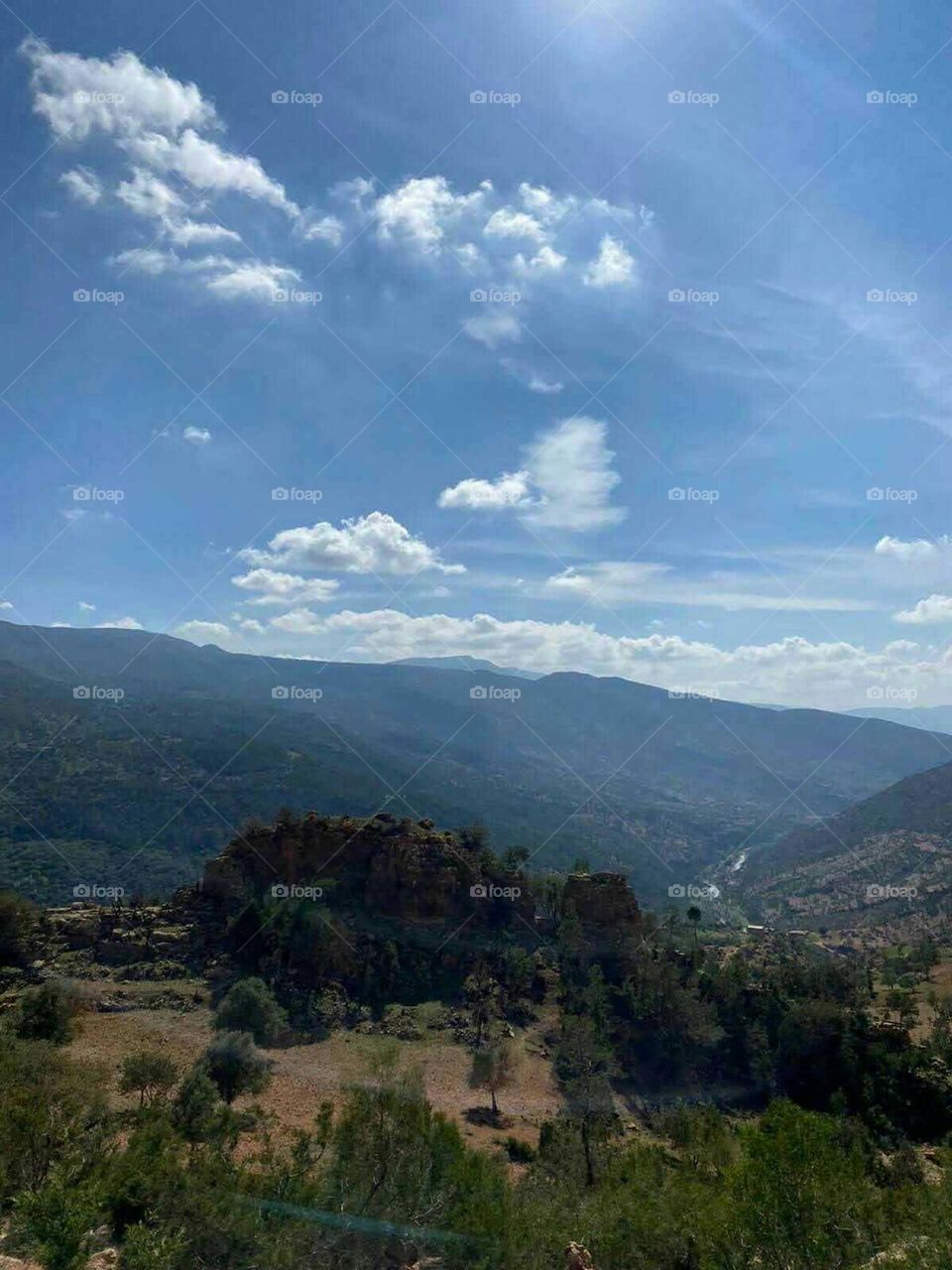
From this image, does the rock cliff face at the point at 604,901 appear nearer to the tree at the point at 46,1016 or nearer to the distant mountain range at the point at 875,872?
the tree at the point at 46,1016

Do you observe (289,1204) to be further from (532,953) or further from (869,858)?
(869,858)

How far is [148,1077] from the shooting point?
2461cm

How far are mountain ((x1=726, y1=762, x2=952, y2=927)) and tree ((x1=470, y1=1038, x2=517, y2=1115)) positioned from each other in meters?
89.8

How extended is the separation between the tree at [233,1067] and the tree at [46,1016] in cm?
812

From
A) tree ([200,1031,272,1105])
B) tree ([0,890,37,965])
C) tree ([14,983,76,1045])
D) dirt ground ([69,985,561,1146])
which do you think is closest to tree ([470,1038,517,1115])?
dirt ground ([69,985,561,1146])

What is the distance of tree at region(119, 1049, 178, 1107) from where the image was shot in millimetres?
24531

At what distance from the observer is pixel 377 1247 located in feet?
50.9

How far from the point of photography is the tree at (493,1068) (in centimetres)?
3584

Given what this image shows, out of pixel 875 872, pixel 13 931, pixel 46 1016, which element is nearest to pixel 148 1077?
pixel 46 1016

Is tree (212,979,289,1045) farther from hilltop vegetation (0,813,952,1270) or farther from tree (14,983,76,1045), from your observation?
tree (14,983,76,1045)

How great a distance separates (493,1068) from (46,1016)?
21.8 m

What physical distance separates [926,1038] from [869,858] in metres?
142

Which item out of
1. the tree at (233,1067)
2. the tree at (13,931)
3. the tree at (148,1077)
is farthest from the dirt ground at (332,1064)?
the tree at (13,931)

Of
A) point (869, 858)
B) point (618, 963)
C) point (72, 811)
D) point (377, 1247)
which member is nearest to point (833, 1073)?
point (618, 963)
